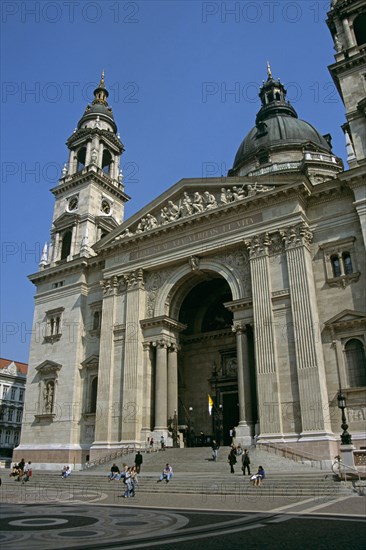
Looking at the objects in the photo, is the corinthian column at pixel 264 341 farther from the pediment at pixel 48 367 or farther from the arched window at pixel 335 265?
the pediment at pixel 48 367

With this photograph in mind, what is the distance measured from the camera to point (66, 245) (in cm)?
4531

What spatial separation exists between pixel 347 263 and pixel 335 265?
0.73 m

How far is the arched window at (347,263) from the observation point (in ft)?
90.7

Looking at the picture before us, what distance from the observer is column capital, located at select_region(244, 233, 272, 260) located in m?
29.8

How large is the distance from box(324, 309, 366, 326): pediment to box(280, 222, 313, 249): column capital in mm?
4805

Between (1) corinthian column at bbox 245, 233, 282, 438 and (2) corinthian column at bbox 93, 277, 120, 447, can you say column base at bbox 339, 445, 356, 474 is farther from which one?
(2) corinthian column at bbox 93, 277, 120, 447

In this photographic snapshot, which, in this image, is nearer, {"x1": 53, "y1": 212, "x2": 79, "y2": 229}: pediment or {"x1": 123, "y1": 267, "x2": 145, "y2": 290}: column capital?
{"x1": 123, "y1": 267, "x2": 145, "y2": 290}: column capital

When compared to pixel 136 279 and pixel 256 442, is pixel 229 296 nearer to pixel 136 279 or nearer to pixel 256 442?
pixel 136 279

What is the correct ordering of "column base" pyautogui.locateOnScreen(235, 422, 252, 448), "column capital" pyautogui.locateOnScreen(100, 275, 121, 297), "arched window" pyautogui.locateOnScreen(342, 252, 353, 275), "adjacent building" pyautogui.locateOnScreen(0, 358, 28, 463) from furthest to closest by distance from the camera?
"adjacent building" pyautogui.locateOnScreen(0, 358, 28, 463) → "column capital" pyautogui.locateOnScreen(100, 275, 121, 297) → "arched window" pyautogui.locateOnScreen(342, 252, 353, 275) → "column base" pyautogui.locateOnScreen(235, 422, 252, 448)

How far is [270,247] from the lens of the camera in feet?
97.9

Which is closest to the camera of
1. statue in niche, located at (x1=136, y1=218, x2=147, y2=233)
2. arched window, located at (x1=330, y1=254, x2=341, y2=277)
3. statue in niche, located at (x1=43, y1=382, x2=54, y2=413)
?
arched window, located at (x1=330, y1=254, x2=341, y2=277)

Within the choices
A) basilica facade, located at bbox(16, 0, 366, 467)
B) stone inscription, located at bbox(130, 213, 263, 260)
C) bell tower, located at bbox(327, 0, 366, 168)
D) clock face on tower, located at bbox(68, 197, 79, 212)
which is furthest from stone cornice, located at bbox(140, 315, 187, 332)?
clock face on tower, located at bbox(68, 197, 79, 212)

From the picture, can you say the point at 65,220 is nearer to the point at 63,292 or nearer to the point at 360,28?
the point at 63,292

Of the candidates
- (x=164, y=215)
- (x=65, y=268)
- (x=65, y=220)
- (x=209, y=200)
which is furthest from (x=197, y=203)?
(x=65, y=220)
